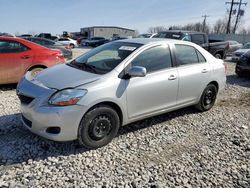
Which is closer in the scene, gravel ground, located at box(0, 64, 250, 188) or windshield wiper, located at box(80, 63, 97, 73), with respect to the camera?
gravel ground, located at box(0, 64, 250, 188)

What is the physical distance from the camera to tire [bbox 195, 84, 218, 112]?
521 centimetres

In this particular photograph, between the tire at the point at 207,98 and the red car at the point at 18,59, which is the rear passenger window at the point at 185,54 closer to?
the tire at the point at 207,98

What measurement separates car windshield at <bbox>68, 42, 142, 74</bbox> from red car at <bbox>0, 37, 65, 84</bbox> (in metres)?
2.56

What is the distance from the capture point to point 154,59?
4.24m

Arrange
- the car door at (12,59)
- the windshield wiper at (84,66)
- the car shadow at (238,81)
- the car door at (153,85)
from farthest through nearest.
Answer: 1. the car shadow at (238,81)
2. the car door at (12,59)
3. the windshield wiper at (84,66)
4. the car door at (153,85)

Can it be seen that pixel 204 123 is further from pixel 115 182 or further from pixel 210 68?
pixel 115 182

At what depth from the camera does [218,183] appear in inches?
119

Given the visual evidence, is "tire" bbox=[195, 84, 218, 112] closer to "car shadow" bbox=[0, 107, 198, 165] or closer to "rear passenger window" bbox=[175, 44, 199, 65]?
"rear passenger window" bbox=[175, 44, 199, 65]

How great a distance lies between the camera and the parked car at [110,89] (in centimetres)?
333

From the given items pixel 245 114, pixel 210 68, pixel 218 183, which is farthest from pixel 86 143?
pixel 245 114

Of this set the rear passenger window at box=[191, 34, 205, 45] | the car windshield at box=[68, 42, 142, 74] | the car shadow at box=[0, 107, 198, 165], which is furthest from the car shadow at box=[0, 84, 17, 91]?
the rear passenger window at box=[191, 34, 205, 45]

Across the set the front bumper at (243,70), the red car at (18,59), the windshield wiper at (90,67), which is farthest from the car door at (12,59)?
the front bumper at (243,70)

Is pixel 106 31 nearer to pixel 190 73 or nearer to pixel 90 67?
pixel 190 73

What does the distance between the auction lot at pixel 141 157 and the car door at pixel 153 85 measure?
1.58 ft
